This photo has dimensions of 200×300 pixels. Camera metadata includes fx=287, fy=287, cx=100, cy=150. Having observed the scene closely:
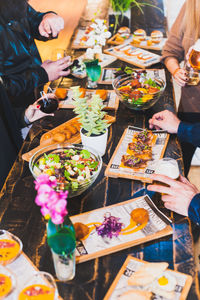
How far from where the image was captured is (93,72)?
7.20 ft

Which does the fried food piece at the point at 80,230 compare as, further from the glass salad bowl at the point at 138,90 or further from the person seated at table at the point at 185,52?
the person seated at table at the point at 185,52

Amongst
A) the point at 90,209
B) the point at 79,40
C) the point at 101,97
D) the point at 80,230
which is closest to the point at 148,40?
the point at 79,40

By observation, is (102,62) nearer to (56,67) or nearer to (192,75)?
(56,67)

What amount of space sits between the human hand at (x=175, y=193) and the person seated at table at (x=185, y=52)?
48.2 inches

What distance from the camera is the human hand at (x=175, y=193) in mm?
1240

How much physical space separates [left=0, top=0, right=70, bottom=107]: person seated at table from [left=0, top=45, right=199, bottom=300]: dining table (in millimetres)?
583

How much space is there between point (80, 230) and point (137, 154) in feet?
1.84

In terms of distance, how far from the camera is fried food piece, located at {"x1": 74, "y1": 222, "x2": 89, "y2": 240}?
1134 mm

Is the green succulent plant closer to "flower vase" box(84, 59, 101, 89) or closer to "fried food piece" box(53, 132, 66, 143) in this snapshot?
"fried food piece" box(53, 132, 66, 143)

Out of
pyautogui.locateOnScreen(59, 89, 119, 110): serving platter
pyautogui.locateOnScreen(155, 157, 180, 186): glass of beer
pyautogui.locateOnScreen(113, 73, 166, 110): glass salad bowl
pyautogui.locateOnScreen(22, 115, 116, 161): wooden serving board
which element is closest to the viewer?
pyautogui.locateOnScreen(155, 157, 180, 186): glass of beer

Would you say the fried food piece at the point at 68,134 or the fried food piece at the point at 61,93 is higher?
the fried food piece at the point at 61,93

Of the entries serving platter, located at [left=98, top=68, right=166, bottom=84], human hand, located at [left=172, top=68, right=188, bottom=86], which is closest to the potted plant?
serving platter, located at [left=98, top=68, right=166, bottom=84]

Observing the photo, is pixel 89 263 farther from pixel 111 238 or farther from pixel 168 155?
pixel 168 155

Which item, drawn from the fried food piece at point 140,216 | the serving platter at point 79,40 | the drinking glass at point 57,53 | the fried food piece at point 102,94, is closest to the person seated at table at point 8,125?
the fried food piece at point 102,94
